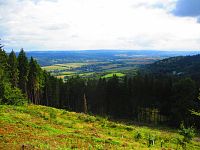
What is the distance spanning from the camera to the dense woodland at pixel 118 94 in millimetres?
87375

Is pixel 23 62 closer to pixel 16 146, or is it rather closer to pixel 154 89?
pixel 154 89

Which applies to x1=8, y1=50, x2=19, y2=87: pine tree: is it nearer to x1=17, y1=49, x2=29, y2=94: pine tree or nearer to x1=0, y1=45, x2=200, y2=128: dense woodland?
x1=0, y1=45, x2=200, y2=128: dense woodland

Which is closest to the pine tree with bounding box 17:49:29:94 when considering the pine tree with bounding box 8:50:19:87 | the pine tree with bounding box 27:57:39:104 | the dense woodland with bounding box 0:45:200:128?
the dense woodland with bounding box 0:45:200:128

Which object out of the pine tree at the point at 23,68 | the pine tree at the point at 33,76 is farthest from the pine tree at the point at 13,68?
the pine tree at the point at 33,76

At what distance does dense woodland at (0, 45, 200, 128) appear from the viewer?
87.4m

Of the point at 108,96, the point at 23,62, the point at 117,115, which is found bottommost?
the point at 117,115

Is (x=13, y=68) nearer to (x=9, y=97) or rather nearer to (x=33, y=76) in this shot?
(x=33, y=76)

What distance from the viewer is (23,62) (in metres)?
86.8

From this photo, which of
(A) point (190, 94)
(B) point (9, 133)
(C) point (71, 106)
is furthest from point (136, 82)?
(B) point (9, 133)

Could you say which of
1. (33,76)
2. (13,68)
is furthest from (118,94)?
(13,68)

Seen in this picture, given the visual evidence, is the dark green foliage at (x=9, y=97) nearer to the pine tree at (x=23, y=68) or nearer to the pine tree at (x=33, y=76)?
the pine tree at (x=23, y=68)

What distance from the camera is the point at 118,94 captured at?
10562 cm

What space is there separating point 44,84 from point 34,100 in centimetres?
1008

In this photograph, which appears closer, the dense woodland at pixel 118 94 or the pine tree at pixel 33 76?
the dense woodland at pixel 118 94
